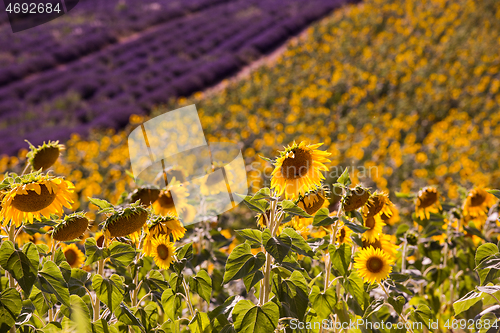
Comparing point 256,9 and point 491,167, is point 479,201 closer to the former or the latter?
point 491,167

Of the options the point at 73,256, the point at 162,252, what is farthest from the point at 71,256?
the point at 162,252

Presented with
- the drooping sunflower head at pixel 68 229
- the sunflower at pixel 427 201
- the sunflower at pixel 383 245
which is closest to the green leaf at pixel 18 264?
the drooping sunflower head at pixel 68 229

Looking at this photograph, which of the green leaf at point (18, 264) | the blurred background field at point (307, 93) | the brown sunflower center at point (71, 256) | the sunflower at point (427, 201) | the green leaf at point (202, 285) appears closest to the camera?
the green leaf at point (18, 264)

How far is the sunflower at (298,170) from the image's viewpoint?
1.38 m

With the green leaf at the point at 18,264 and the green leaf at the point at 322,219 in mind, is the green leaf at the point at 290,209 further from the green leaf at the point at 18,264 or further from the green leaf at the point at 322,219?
the green leaf at the point at 18,264

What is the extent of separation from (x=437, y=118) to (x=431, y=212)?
6763 millimetres

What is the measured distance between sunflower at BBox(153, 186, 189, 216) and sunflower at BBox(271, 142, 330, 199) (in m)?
0.54

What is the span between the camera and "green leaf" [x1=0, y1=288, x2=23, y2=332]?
118 centimetres

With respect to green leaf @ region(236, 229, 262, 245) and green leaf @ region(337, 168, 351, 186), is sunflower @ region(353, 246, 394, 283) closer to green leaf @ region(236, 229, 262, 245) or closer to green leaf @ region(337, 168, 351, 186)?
green leaf @ region(337, 168, 351, 186)

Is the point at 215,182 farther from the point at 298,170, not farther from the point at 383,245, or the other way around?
the point at 383,245


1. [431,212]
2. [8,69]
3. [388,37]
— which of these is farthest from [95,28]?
[431,212]

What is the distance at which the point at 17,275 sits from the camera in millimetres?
1172

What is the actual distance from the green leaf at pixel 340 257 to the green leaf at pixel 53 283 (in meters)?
0.85

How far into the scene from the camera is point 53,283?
4.06 feet
